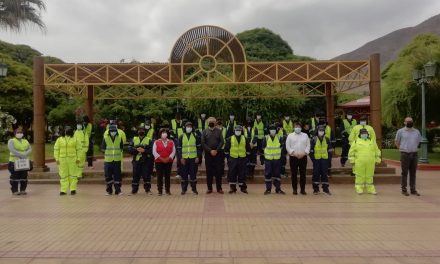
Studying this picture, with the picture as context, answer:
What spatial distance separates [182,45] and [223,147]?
495 cm

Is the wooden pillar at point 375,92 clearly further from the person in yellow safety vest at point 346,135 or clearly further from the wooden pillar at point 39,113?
the wooden pillar at point 39,113

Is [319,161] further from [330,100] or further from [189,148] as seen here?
[330,100]

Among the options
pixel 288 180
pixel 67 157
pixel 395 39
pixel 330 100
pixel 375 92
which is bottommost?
pixel 288 180

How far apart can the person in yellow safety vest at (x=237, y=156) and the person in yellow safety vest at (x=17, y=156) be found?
5.50 meters

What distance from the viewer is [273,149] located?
12.8m

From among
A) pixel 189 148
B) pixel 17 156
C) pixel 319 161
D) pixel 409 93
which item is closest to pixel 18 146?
pixel 17 156

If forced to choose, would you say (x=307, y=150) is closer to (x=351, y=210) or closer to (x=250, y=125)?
(x=351, y=210)

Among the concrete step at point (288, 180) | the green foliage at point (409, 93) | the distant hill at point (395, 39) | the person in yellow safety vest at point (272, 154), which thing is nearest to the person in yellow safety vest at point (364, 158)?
the person in yellow safety vest at point (272, 154)

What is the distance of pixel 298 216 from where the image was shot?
970 cm

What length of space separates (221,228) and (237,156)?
4495 millimetres

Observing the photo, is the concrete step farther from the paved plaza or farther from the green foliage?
the green foliage

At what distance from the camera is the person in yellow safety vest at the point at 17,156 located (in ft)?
42.1

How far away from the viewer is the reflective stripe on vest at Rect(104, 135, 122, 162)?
12.8 m

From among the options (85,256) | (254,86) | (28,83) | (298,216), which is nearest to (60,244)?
(85,256)
